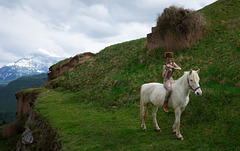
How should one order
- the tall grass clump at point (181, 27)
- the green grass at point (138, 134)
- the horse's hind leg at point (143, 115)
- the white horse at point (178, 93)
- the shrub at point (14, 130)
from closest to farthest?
the white horse at point (178, 93) → the green grass at point (138, 134) → the horse's hind leg at point (143, 115) → the tall grass clump at point (181, 27) → the shrub at point (14, 130)

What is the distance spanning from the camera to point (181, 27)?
59.4 feet

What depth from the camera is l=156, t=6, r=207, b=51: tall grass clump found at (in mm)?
17922

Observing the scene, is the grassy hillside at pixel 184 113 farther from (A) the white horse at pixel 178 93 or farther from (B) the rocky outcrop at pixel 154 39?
(B) the rocky outcrop at pixel 154 39

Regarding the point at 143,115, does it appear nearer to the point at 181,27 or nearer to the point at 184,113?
the point at 184,113

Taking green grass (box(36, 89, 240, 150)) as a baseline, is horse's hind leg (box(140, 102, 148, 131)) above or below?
above

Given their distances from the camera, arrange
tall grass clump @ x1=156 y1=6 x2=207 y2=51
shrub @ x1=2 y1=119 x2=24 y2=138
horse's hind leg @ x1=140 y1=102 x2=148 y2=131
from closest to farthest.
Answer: horse's hind leg @ x1=140 y1=102 x2=148 y2=131 < tall grass clump @ x1=156 y1=6 x2=207 y2=51 < shrub @ x1=2 y1=119 x2=24 y2=138

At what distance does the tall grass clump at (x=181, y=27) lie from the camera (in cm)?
1792

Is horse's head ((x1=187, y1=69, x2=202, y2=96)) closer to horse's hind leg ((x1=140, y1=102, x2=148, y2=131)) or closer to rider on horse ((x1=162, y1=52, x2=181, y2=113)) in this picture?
rider on horse ((x1=162, y1=52, x2=181, y2=113))

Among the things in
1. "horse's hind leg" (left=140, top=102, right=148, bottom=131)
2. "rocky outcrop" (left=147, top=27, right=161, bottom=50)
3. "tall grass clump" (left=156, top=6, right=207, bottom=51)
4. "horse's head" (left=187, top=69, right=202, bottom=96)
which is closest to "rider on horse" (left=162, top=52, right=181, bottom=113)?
"horse's head" (left=187, top=69, right=202, bottom=96)

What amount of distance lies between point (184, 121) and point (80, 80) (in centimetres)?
2077

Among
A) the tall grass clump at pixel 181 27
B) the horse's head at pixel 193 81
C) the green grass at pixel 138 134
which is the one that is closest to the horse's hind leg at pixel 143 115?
the green grass at pixel 138 134

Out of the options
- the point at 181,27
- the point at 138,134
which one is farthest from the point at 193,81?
the point at 181,27

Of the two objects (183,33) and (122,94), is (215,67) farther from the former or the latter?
(122,94)

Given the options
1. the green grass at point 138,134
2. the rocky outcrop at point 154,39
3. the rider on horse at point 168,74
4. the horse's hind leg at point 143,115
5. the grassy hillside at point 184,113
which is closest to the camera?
the green grass at point 138,134
